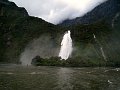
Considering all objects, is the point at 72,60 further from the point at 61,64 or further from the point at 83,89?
the point at 83,89

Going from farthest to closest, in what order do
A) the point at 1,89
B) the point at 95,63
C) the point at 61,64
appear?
1. the point at 95,63
2. the point at 61,64
3. the point at 1,89

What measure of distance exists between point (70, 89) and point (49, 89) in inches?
186

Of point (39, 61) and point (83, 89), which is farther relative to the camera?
point (39, 61)

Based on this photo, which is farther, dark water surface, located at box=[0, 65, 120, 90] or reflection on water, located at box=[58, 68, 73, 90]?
reflection on water, located at box=[58, 68, 73, 90]

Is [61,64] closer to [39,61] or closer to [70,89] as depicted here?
[39,61]

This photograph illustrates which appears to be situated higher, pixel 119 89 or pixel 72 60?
pixel 72 60

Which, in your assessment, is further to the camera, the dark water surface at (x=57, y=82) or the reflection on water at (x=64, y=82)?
the reflection on water at (x=64, y=82)

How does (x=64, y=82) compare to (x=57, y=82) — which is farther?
(x=64, y=82)

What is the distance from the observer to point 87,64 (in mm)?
190625

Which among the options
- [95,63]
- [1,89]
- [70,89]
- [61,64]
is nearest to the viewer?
[1,89]

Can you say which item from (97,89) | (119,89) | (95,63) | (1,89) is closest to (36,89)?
(1,89)

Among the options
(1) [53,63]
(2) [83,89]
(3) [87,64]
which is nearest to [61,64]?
(1) [53,63]

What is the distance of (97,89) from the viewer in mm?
58969

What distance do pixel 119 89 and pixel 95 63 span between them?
14168cm
